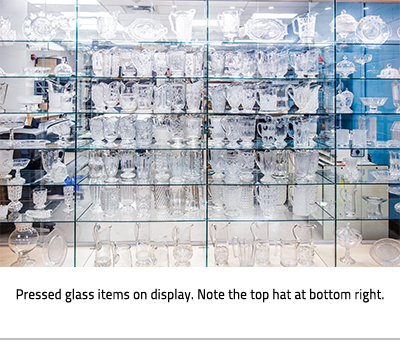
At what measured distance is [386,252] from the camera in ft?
8.70

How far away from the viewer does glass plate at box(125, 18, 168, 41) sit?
261 centimetres

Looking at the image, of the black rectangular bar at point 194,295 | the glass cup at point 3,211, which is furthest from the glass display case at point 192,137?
the black rectangular bar at point 194,295

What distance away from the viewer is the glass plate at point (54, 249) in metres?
2.53

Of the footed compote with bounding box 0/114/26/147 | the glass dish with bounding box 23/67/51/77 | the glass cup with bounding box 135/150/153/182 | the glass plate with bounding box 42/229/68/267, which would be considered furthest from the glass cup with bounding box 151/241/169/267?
the glass dish with bounding box 23/67/51/77

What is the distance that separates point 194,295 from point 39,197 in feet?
4.52

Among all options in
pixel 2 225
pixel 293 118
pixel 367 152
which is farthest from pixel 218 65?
pixel 2 225

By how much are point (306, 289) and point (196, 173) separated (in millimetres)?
1068

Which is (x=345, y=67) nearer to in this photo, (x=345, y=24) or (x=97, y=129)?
(x=345, y=24)

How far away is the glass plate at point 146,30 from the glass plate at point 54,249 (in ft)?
4.88

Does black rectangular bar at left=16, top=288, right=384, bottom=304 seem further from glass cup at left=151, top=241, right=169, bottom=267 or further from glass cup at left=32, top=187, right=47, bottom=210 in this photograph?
glass cup at left=32, top=187, right=47, bottom=210

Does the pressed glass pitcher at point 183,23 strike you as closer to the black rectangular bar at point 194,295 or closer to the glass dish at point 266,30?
the glass dish at point 266,30

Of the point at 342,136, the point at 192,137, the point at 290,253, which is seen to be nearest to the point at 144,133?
the point at 192,137
